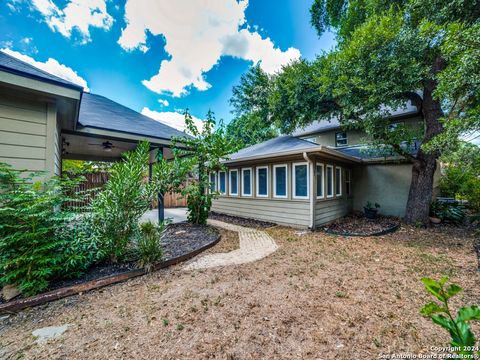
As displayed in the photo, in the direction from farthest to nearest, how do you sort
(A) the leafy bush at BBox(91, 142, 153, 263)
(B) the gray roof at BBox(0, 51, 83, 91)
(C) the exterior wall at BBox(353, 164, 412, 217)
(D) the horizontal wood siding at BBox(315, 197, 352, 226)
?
1. (C) the exterior wall at BBox(353, 164, 412, 217)
2. (D) the horizontal wood siding at BBox(315, 197, 352, 226)
3. (A) the leafy bush at BBox(91, 142, 153, 263)
4. (B) the gray roof at BBox(0, 51, 83, 91)

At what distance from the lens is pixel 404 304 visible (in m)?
2.68

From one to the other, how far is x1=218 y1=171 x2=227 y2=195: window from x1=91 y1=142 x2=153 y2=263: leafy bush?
620 centimetres

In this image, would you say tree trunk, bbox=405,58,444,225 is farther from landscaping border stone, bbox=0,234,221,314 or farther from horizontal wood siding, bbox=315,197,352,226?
Result: landscaping border stone, bbox=0,234,221,314

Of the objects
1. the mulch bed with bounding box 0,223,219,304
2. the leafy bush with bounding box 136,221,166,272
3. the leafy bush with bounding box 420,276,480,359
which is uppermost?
the leafy bush with bounding box 420,276,480,359

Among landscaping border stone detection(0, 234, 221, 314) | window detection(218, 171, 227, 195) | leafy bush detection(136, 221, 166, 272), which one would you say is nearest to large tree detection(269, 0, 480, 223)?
window detection(218, 171, 227, 195)

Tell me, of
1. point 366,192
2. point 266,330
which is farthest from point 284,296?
point 366,192

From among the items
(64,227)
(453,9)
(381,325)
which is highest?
(453,9)

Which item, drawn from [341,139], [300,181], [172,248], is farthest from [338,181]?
[172,248]

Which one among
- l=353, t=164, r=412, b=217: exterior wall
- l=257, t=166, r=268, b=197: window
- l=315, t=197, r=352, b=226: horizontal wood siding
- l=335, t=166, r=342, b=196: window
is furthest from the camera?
l=353, t=164, r=412, b=217: exterior wall

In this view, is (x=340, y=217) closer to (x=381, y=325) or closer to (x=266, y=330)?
(x=381, y=325)

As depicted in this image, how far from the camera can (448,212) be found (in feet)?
23.9

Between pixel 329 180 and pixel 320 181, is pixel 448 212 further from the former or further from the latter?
pixel 320 181

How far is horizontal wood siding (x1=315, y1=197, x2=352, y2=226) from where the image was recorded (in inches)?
268

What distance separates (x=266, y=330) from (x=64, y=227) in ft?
10.4
